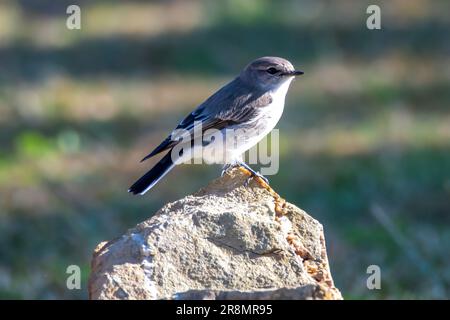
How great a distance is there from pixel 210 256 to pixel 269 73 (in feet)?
8.77

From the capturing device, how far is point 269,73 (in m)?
7.39

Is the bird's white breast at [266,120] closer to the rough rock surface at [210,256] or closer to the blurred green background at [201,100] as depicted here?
the blurred green background at [201,100]

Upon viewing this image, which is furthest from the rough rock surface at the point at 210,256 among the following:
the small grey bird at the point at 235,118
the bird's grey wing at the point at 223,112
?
the bird's grey wing at the point at 223,112

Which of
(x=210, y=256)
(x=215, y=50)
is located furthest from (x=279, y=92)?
(x=215, y=50)

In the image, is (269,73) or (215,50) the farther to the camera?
(215,50)

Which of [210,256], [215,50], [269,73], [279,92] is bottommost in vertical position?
[210,256]

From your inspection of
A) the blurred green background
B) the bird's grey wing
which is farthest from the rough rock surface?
the blurred green background

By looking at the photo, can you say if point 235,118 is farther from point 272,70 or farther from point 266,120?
point 272,70

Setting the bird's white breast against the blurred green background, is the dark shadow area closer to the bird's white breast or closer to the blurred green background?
the blurred green background

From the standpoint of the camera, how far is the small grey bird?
6.91 meters

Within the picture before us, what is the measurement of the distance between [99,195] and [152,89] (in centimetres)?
315

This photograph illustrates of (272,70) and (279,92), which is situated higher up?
(272,70)
